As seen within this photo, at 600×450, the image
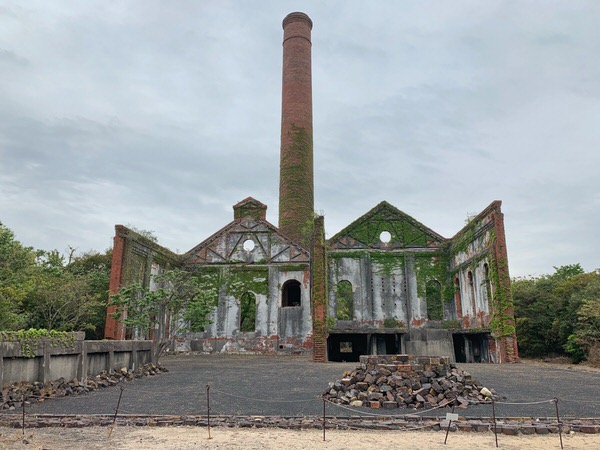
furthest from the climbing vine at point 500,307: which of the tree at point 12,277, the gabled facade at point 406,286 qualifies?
the tree at point 12,277

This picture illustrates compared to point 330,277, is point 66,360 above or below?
below

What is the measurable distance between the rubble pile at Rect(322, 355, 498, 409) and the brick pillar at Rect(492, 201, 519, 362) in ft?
30.1

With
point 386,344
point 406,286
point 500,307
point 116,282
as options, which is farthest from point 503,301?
point 116,282

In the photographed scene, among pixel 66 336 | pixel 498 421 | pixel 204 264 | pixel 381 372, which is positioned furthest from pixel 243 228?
pixel 498 421

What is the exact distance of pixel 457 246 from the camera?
24.1m

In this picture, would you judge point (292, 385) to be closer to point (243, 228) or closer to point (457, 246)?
point (457, 246)

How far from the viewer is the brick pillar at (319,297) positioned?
67.4 feet

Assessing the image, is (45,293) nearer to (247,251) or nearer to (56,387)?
(247,251)

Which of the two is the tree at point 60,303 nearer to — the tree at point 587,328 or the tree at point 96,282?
the tree at point 96,282

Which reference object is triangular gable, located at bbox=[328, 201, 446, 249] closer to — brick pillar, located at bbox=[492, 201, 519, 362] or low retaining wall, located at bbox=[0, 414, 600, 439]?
brick pillar, located at bbox=[492, 201, 519, 362]

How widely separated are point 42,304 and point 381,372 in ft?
62.0

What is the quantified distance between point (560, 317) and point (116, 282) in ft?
68.6

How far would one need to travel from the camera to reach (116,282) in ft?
69.4

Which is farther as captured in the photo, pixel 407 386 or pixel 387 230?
pixel 387 230
